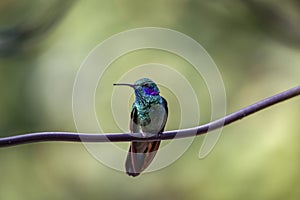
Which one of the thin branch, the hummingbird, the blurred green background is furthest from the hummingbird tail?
the blurred green background

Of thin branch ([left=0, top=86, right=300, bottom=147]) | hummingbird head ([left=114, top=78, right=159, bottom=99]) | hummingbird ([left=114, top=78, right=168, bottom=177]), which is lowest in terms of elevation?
thin branch ([left=0, top=86, right=300, bottom=147])

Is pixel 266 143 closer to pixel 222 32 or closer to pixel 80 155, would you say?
pixel 222 32

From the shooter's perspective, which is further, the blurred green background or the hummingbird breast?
the blurred green background

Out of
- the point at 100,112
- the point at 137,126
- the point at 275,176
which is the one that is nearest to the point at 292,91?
the point at 137,126

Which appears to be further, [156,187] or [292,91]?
[156,187]

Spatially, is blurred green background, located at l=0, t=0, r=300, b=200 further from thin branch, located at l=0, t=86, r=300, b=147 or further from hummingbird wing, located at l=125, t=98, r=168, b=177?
thin branch, located at l=0, t=86, r=300, b=147

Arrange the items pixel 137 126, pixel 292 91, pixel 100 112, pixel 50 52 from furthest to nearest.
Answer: pixel 50 52
pixel 100 112
pixel 137 126
pixel 292 91

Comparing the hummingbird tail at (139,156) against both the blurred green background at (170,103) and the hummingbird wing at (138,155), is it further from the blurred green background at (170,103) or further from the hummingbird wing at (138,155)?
the blurred green background at (170,103)
